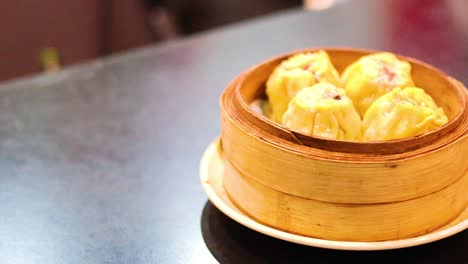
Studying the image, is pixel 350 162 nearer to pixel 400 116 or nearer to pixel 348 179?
pixel 348 179

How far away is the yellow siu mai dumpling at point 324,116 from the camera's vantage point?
90 cm

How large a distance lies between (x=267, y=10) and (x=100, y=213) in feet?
8.18

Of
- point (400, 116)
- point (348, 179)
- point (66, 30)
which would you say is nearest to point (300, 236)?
point (348, 179)

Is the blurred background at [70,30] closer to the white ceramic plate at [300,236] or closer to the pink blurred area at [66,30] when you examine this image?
the pink blurred area at [66,30]

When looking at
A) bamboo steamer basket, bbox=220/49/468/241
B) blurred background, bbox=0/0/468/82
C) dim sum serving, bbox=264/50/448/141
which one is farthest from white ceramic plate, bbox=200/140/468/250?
blurred background, bbox=0/0/468/82

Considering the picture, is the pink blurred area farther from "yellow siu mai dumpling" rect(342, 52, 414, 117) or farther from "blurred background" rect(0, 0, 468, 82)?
"yellow siu mai dumpling" rect(342, 52, 414, 117)

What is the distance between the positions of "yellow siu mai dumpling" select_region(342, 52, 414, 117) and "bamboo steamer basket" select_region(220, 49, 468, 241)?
107mm

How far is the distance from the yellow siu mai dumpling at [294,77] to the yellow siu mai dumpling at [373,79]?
0.04 m

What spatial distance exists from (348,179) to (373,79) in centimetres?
24

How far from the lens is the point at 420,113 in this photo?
2.94ft

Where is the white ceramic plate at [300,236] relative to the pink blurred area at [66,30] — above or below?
above

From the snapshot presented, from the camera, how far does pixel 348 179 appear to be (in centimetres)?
83

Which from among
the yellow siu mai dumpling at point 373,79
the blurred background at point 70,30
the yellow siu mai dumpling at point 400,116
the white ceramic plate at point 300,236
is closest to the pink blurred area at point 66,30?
the blurred background at point 70,30

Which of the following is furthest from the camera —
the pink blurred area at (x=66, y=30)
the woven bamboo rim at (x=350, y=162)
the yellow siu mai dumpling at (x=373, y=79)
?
the pink blurred area at (x=66, y=30)
